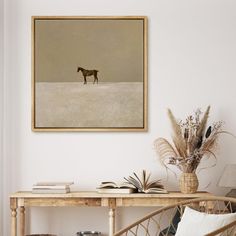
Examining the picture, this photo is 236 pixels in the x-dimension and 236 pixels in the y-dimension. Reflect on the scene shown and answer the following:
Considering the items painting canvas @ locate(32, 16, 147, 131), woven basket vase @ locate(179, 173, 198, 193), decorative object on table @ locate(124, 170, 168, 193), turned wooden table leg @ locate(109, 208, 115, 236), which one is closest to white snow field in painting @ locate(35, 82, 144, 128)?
painting canvas @ locate(32, 16, 147, 131)

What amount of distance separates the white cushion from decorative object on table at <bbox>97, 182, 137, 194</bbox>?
3.54 ft

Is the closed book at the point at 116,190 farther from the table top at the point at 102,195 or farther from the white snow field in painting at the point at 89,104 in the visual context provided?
the white snow field in painting at the point at 89,104

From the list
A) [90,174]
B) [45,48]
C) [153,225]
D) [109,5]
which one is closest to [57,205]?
[90,174]

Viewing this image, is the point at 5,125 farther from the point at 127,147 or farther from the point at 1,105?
the point at 127,147

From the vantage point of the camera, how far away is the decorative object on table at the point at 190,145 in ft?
15.9

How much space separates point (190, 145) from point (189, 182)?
0.94 feet

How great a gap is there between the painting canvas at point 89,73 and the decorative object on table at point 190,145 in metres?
0.34

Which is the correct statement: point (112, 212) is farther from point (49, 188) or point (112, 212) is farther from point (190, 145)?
point (190, 145)

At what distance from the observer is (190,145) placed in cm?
487

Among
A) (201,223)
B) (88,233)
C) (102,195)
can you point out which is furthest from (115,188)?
(201,223)

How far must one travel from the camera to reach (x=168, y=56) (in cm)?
524

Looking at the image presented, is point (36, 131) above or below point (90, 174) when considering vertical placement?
above

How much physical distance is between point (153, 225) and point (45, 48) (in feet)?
5.64

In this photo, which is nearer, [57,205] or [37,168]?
[57,205]
